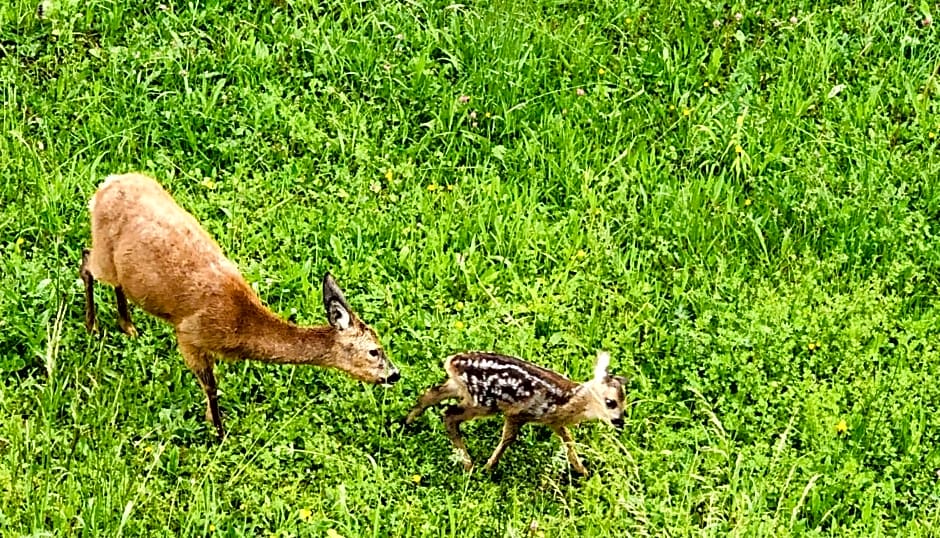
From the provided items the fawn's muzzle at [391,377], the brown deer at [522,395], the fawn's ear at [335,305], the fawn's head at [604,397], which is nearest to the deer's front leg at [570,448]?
the brown deer at [522,395]

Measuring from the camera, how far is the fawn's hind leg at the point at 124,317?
6.00 meters

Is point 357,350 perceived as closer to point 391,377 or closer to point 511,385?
point 391,377

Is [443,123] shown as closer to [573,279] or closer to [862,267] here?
[573,279]

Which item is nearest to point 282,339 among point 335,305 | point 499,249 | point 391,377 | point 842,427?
point 335,305

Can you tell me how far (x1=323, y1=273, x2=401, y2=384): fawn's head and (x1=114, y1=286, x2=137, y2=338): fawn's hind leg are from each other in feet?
3.53

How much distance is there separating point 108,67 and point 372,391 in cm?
271

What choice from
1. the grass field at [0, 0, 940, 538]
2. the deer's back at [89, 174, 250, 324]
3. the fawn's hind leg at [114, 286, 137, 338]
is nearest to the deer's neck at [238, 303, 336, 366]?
the deer's back at [89, 174, 250, 324]

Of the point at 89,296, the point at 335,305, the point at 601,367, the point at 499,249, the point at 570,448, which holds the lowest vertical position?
the point at 570,448

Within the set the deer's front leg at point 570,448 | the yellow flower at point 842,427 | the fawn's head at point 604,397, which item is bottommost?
the deer's front leg at point 570,448

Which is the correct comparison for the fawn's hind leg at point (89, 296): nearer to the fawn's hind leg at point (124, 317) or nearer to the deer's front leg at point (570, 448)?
the fawn's hind leg at point (124, 317)

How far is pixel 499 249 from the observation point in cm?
673

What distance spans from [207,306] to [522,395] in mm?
1365

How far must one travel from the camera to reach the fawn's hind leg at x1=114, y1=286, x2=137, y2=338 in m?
6.00

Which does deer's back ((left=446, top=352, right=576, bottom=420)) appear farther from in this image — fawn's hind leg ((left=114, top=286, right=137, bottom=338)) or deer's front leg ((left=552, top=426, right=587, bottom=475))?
fawn's hind leg ((left=114, top=286, right=137, bottom=338))
